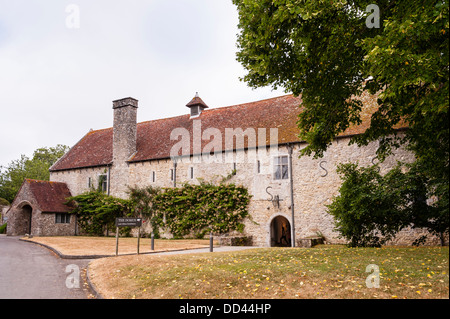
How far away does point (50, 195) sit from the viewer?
27.9m

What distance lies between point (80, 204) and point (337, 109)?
23.8 meters

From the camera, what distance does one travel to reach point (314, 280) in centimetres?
707

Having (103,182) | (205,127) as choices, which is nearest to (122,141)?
(103,182)

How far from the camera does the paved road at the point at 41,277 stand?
7.88 metres

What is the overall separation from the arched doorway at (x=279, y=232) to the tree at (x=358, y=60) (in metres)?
10.8

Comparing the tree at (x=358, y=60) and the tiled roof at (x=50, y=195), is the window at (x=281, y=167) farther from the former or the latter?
the tiled roof at (x=50, y=195)

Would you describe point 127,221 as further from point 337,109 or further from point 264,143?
point 264,143

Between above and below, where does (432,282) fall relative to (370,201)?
below

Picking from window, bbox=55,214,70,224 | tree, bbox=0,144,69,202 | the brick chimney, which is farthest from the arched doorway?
tree, bbox=0,144,69,202

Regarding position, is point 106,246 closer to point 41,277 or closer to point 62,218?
point 41,277

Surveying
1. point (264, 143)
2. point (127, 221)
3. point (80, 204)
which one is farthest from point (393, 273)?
point (80, 204)

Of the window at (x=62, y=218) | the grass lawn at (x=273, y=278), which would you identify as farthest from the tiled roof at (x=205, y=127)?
the grass lawn at (x=273, y=278)

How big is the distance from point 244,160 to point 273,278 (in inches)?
557

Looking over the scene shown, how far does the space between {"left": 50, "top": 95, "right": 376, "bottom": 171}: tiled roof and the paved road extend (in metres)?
12.7
